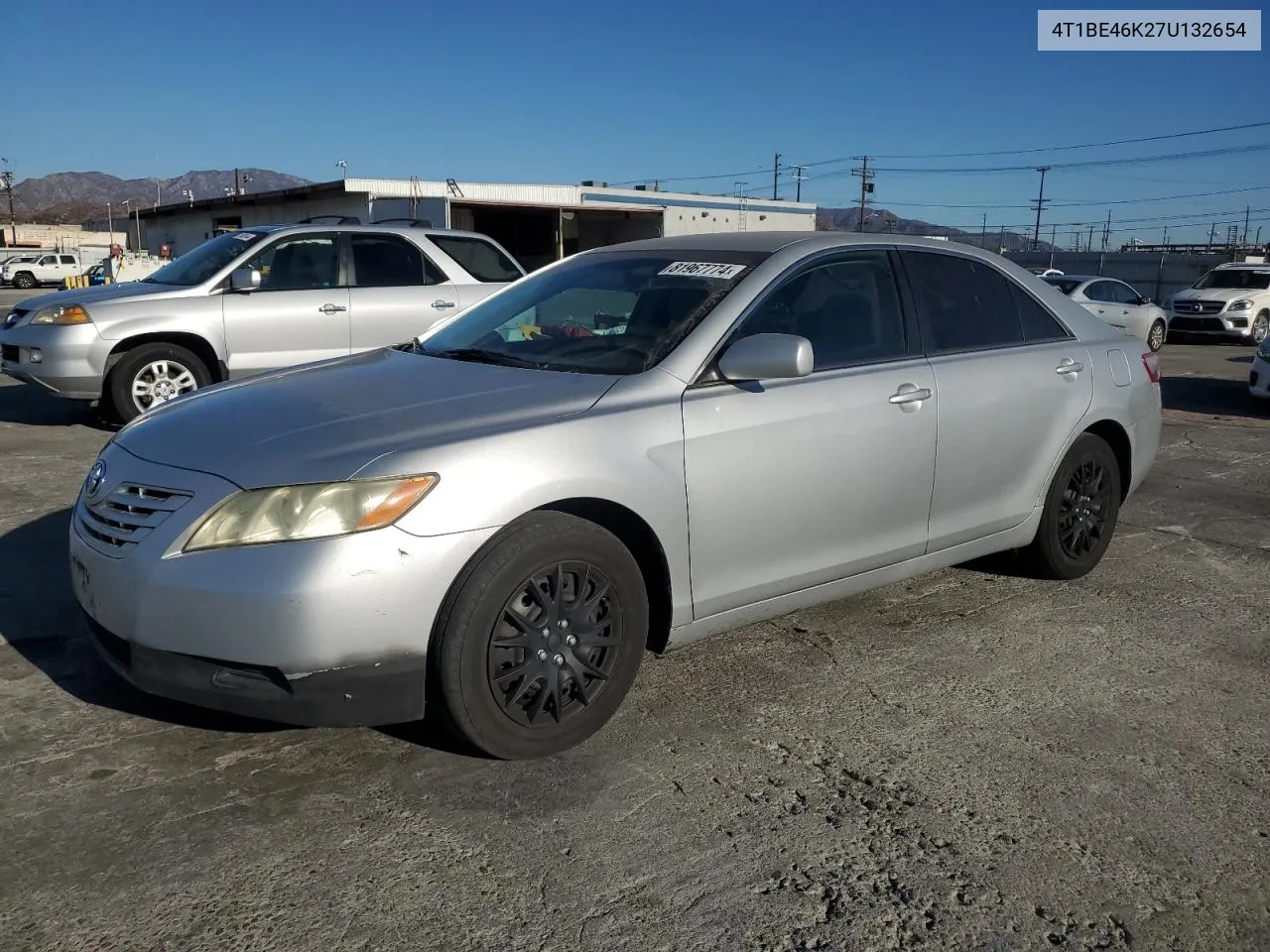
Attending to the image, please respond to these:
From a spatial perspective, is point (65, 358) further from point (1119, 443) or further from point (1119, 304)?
point (1119, 304)

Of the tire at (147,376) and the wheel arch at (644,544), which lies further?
the tire at (147,376)

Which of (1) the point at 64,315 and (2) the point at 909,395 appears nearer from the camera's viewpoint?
(2) the point at 909,395

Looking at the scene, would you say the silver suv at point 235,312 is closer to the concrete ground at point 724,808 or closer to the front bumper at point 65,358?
the front bumper at point 65,358

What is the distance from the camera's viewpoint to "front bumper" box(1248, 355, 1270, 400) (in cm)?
1113

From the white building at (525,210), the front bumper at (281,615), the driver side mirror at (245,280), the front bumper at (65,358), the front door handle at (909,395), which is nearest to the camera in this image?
the front bumper at (281,615)

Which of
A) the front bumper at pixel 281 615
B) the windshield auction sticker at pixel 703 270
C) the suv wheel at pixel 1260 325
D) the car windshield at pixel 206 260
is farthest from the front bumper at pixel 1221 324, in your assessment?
the front bumper at pixel 281 615

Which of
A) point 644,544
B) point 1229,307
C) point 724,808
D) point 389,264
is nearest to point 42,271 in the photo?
point 389,264

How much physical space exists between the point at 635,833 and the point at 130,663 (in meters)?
1.47

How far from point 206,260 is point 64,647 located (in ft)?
18.6

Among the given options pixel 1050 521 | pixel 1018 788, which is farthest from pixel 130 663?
pixel 1050 521

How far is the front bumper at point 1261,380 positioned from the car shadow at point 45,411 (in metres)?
11.1

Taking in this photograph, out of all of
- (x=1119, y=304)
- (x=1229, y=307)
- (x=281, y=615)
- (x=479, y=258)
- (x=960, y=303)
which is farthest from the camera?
(x=1229, y=307)

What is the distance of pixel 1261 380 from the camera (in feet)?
36.7

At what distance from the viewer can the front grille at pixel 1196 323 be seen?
21.2 m
